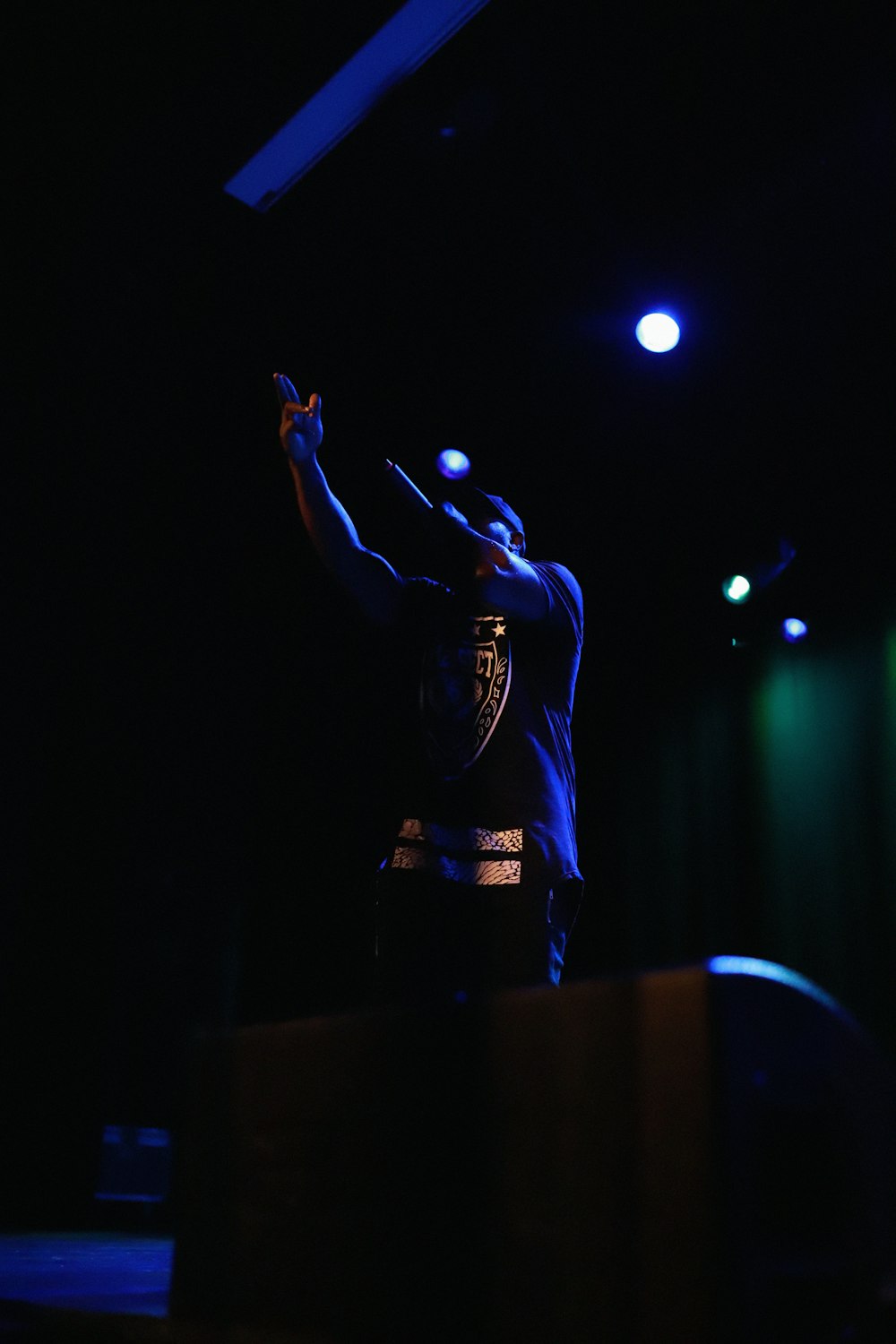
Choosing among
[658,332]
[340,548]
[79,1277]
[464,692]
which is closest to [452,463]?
[658,332]

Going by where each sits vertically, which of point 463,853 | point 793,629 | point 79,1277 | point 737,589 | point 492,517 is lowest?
point 79,1277

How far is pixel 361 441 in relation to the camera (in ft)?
15.4

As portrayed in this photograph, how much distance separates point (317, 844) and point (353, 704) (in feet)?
2.09

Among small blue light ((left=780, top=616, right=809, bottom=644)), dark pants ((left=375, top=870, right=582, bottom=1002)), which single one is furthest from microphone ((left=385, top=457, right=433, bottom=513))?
small blue light ((left=780, top=616, right=809, bottom=644))

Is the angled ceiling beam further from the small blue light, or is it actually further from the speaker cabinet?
the small blue light

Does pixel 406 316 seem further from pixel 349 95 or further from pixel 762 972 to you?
pixel 762 972

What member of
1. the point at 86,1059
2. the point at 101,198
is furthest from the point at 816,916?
the point at 101,198

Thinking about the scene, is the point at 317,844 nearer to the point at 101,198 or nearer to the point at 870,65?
the point at 101,198

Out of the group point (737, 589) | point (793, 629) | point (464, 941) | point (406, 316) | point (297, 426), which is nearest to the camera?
point (464, 941)

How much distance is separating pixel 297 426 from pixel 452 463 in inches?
90.2

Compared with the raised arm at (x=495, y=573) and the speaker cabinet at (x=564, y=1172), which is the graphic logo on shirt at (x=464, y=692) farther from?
the speaker cabinet at (x=564, y=1172)

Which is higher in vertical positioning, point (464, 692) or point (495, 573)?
point (495, 573)

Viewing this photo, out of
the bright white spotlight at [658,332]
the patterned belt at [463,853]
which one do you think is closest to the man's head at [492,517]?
the patterned belt at [463,853]

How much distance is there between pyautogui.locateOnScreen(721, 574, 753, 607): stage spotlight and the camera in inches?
218
